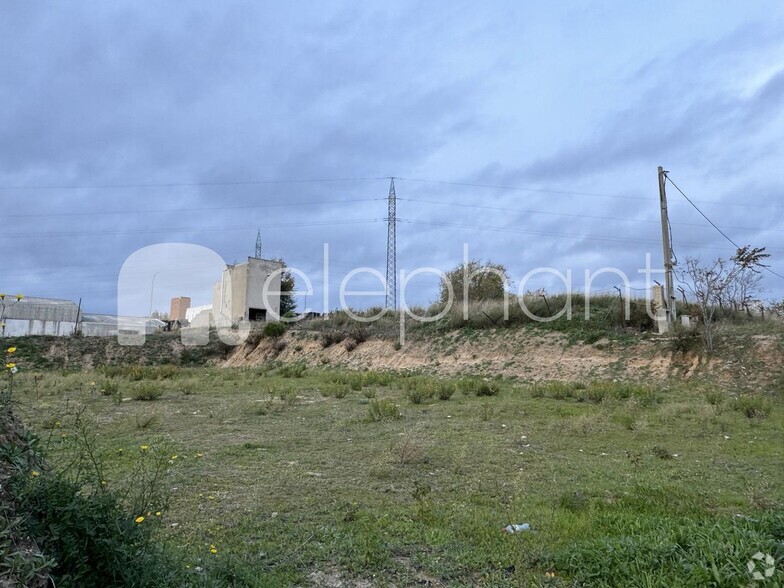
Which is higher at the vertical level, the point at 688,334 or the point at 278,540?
the point at 688,334

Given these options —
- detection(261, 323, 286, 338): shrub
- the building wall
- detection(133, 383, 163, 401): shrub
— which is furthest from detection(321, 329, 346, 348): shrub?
detection(133, 383, 163, 401): shrub

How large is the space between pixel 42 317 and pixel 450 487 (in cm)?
4229

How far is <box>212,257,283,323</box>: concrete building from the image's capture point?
1687 inches

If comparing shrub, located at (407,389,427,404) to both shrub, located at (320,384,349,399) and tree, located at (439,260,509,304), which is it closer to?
shrub, located at (320,384,349,399)

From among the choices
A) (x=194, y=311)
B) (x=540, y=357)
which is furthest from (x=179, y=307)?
(x=540, y=357)

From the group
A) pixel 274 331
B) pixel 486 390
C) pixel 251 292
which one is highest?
pixel 251 292

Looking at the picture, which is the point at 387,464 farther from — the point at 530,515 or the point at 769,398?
the point at 769,398

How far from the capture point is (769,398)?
539 inches

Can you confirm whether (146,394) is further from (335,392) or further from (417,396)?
(417,396)

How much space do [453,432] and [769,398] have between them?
32.7 feet

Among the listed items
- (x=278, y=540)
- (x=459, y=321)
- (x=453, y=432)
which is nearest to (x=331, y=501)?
(x=278, y=540)

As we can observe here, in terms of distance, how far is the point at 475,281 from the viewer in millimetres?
35188

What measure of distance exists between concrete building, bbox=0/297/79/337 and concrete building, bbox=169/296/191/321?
18.5m

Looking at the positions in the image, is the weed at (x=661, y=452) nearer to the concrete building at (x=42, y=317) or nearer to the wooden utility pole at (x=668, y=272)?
the wooden utility pole at (x=668, y=272)
